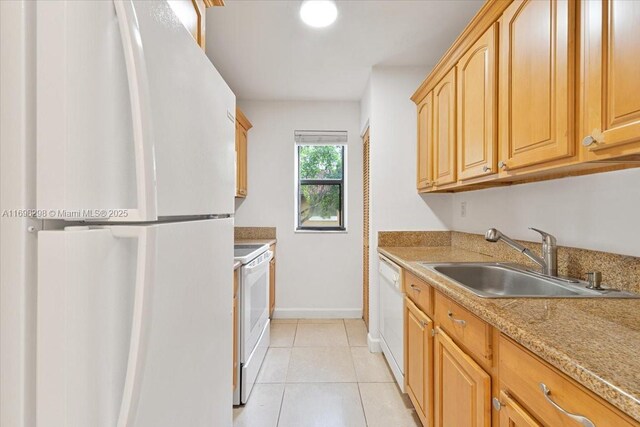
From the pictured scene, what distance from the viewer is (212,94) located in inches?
39.4

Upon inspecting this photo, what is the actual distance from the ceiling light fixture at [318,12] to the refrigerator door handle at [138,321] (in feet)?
6.47

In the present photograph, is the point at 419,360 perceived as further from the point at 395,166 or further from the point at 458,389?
the point at 395,166

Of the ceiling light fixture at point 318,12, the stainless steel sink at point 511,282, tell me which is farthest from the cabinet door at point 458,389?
the ceiling light fixture at point 318,12

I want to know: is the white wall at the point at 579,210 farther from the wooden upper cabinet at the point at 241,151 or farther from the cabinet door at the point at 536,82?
the wooden upper cabinet at the point at 241,151

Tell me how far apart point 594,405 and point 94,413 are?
91 cm

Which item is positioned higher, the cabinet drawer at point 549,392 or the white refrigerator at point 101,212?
the white refrigerator at point 101,212

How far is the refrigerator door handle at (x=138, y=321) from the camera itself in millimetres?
534

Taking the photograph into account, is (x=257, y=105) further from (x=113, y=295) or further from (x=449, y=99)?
(x=113, y=295)

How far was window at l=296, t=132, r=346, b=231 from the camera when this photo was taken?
3.86 meters

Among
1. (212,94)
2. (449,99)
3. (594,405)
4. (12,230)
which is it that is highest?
(449,99)

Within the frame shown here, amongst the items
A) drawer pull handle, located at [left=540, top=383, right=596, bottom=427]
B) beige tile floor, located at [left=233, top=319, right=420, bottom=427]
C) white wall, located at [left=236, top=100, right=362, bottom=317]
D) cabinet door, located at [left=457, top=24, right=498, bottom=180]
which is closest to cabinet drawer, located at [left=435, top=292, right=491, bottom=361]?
drawer pull handle, located at [left=540, top=383, right=596, bottom=427]

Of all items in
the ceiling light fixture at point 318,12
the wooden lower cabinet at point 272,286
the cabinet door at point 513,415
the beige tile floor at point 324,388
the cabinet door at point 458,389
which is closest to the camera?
the cabinet door at point 513,415

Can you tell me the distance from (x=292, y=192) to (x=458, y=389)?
2780mm

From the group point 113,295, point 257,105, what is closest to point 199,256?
point 113,295
